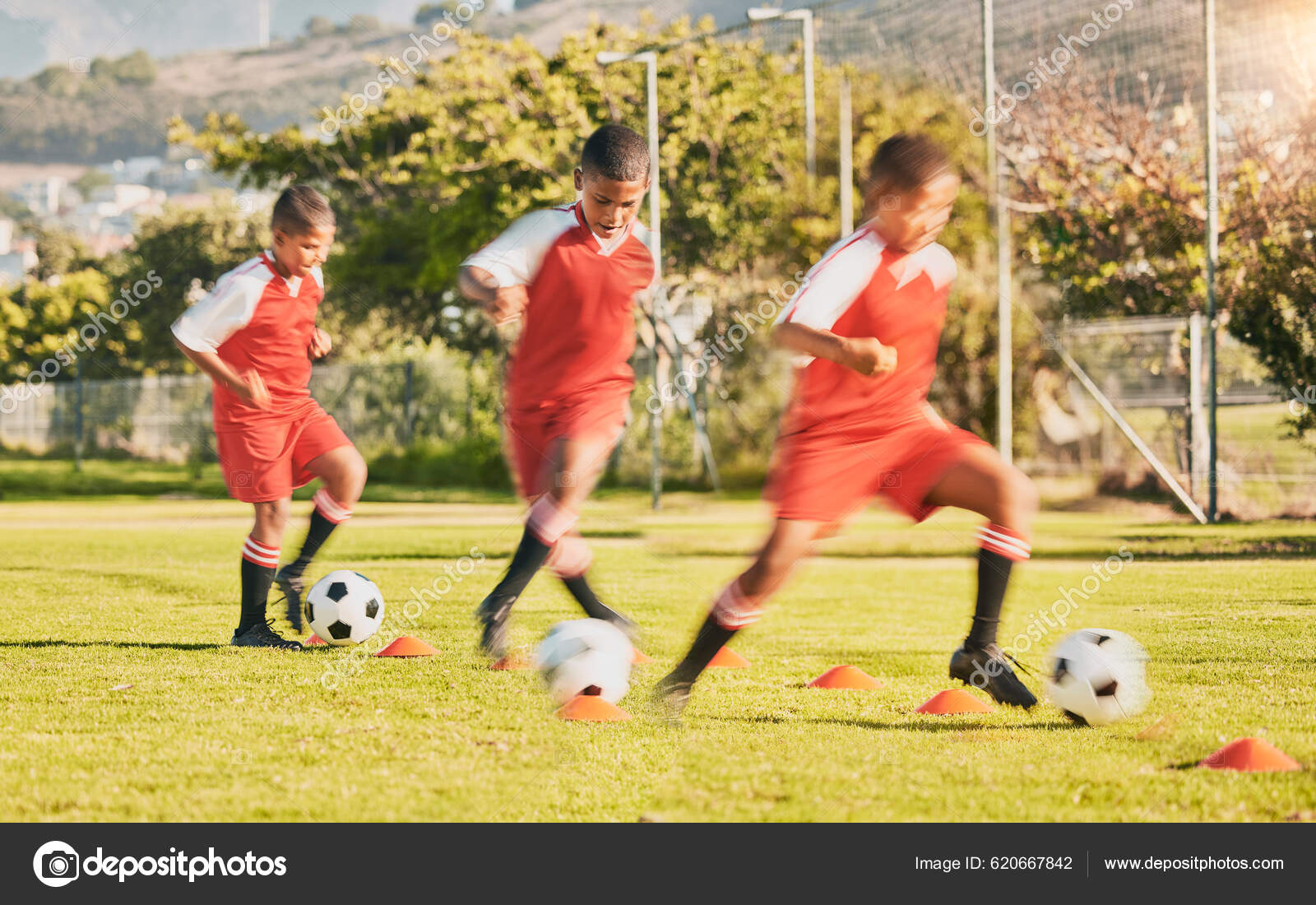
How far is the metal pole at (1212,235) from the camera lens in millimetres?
14297

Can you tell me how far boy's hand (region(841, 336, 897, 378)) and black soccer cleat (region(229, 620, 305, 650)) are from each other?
3.08 metres

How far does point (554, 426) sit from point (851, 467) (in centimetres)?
148

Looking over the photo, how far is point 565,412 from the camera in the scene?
5137 mm

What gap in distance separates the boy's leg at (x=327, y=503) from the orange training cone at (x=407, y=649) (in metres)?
0.71

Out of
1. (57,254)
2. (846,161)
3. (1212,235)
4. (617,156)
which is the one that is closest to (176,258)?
(57,254)

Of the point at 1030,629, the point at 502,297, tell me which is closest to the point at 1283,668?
the point at 1030,629

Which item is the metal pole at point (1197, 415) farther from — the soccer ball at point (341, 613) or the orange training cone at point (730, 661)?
the soccer ball at point (341, 613)

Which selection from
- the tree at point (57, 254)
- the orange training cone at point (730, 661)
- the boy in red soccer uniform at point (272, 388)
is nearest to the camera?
the orange training cone at point (730, 661)

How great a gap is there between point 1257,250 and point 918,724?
12455mm

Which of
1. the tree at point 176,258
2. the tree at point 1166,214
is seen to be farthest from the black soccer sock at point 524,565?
the tree at point 176,258

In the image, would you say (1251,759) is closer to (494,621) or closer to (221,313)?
(494,621)

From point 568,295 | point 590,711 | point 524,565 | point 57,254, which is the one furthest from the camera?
point 57,254

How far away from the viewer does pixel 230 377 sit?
5.68 m
